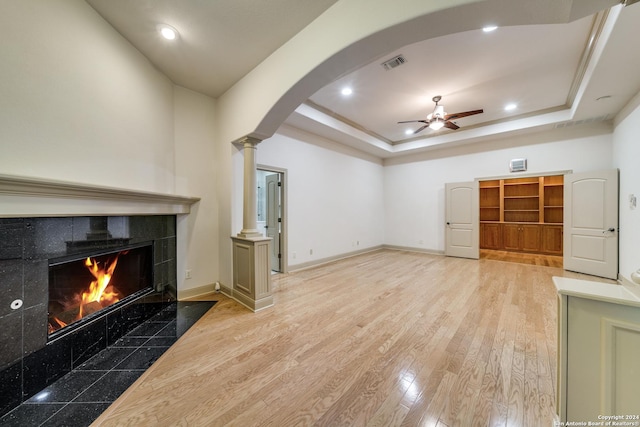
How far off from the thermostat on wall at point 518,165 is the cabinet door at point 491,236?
8.32 feet

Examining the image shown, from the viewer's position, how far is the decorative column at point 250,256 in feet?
9.62

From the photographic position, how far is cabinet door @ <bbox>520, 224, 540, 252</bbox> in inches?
259

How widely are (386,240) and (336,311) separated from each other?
4.91 metres

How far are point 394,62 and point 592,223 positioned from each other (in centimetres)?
482

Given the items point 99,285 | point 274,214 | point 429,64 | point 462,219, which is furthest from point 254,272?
point 462,219

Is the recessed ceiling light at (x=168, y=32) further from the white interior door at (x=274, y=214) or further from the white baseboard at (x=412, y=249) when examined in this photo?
the white baseboard at (x=412, y=249)

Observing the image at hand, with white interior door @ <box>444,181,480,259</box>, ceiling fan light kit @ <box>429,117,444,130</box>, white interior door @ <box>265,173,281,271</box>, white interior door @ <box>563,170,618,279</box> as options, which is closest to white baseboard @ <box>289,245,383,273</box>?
white interior door @ <box>265,173,281,271</box>

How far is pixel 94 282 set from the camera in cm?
221

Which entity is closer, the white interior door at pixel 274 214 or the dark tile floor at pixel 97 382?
the dark tile floor at pixel 97 382

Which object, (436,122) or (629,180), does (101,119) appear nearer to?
(436,122)

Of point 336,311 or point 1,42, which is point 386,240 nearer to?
point 336,311

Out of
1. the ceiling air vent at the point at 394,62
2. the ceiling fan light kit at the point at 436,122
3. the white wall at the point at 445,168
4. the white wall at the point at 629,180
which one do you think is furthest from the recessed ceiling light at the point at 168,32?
the white wall at the point at 445,168

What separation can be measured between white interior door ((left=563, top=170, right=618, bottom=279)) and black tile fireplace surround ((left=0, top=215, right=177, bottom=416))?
24.2 feet

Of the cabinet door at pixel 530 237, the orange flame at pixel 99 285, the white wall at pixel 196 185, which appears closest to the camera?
the orange flame at pixel 99 285
